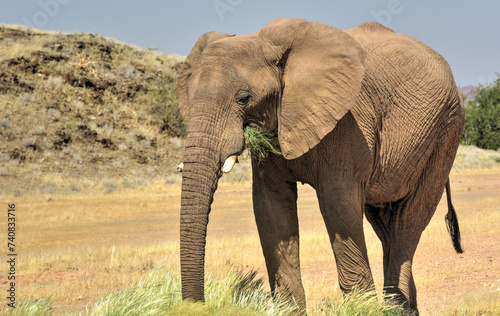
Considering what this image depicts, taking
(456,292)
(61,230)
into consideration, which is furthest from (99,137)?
(456,292)

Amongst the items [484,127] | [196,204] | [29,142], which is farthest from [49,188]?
[484,127]

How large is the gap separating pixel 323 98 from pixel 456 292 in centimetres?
506

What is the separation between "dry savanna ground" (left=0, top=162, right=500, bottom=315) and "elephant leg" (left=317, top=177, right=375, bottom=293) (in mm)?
876

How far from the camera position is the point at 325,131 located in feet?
17.8

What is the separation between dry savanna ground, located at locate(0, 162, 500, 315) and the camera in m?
9.05

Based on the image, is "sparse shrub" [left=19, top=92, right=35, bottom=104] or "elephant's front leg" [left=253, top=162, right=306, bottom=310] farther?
"sparse shrub" [left=19, top=92, right=35, bottom=104]

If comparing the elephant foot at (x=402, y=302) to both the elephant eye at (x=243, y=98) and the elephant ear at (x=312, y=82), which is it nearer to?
the elephant ear at (x=312, y=82)

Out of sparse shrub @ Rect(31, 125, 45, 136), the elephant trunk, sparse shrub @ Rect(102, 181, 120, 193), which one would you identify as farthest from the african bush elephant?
sparse shrub @ Rect(31, 125, 45, 136)

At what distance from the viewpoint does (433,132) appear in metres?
6.91

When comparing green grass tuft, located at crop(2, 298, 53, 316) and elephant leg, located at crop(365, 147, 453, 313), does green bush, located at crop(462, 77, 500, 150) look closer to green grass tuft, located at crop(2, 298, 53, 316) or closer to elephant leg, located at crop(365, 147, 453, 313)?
elephant leg, located at crop(365, 147, 453, 313)

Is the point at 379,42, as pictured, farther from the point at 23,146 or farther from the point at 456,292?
the point at 23,146

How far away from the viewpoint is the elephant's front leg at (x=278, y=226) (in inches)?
245

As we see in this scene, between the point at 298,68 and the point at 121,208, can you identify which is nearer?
the point at 298,68

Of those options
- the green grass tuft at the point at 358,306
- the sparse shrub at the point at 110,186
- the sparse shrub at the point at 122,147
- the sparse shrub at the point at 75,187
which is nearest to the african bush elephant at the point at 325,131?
the green grass tuft at the point at 358,306
